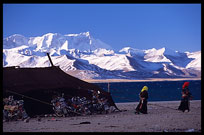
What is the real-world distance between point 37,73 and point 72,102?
2.42m

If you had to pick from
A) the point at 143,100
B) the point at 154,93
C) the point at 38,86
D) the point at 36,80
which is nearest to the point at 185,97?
the point at 143,100

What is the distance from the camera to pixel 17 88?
18.1 m

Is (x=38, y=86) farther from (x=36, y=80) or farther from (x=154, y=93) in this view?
(x=154, y=93)

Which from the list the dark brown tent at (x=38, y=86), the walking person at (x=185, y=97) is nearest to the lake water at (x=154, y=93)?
the dark brown tent at (x=38, y=86)

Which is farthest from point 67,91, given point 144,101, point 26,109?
point 144,101

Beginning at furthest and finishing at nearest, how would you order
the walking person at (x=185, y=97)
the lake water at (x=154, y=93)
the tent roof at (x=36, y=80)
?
1. the lake water at (x=154, y=93)
2. the tent roof at (x=36, y=80)
3. the walking person at (x=185, y=97)

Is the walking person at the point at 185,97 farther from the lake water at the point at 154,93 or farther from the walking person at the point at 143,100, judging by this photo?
the lake water at the point at 154,93

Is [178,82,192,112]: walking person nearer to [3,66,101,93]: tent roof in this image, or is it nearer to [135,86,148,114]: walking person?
[135,86,148,114]: walking person

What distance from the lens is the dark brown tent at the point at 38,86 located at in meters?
18.1

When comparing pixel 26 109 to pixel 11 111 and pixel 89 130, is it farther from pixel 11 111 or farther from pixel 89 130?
pixel 89 130

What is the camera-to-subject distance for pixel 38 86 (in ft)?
61.9

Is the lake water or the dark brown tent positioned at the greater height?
the dark brown tent

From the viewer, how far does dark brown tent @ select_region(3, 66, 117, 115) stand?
18.1 m

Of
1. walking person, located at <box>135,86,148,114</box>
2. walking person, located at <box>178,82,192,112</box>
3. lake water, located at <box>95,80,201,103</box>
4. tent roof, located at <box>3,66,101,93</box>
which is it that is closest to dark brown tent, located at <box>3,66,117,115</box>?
tent roof, located at <box>3,66,101,93</box>
